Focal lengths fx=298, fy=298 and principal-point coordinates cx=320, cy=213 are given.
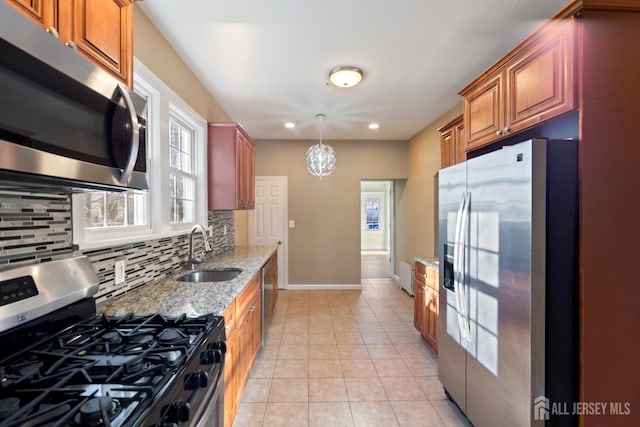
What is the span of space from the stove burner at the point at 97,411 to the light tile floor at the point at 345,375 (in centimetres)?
157

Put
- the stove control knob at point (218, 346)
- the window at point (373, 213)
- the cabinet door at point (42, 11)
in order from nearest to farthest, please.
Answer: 1. the cabinet door at point (42, 11)
2. the stove control knob at point (218, 346)
3. the window at point (373, 213)

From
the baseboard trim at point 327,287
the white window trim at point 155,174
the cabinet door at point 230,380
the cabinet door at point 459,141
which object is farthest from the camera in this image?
the baseboard trim at point 327,287

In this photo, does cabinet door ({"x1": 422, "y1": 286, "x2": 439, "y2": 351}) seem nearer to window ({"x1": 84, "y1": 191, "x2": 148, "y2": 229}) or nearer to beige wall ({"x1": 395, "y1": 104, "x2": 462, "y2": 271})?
beige wall ({"x1": 395, "y1": 104, "x2": 462, "y2": 271})

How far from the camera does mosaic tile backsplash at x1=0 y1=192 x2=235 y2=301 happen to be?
1.10 meters

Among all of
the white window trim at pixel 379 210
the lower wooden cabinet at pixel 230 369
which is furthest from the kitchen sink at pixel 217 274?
the white window trim at pixel 379 210

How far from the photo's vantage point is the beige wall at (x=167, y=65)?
193 cm

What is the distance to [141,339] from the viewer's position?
1.11 metres

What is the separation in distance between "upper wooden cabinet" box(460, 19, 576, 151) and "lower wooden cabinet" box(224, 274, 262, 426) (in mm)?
2071

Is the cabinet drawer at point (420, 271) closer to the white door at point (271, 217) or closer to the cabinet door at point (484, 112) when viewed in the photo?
the cabinet door at point (484, 112)

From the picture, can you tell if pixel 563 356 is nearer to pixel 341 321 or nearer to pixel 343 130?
pixel 341 321

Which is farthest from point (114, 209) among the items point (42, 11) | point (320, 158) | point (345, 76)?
point (320, 158)

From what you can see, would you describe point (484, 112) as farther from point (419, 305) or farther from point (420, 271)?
point (419, 305)

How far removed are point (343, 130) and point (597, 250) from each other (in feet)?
12.5

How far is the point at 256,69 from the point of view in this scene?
272 cm
